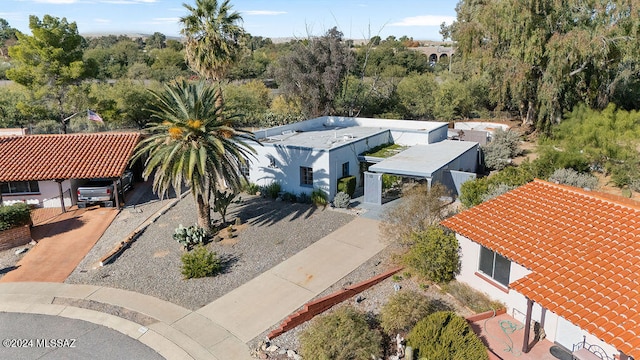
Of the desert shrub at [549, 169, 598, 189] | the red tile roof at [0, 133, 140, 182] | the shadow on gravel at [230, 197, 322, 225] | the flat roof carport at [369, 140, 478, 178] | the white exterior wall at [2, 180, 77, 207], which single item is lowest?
the shadow on gravel at [230, 197, 322, 225]

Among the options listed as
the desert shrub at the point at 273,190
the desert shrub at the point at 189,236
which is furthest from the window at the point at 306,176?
the desert shrub at the point at 189,236

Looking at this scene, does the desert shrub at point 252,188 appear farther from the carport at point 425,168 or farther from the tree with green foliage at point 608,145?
the tree with green foliage at point 608,145

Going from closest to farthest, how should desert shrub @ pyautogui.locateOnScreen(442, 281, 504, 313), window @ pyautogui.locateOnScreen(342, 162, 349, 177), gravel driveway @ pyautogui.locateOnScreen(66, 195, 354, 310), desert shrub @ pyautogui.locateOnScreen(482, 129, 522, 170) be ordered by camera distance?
1. desert shrub @ pyautogui.locateOnScreen(442, 281, 504, 313)
2. gravel driveway @ pyautogui.locateOnScreen(66, 195, 354, 310)
3. window @ pyautogui.locateOnScreen(342, 162, 349, 177)
4. desert shrub @ pyautogui.locateOnScreen(482, 129, 522, 170)

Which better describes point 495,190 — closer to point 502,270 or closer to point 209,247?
point 502,270

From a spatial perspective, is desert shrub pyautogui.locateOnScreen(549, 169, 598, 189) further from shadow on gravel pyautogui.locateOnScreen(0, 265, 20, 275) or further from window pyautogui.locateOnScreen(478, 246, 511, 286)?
shadow on gravel pyautogui.locateOnScreen(0, 265, 20, 275)

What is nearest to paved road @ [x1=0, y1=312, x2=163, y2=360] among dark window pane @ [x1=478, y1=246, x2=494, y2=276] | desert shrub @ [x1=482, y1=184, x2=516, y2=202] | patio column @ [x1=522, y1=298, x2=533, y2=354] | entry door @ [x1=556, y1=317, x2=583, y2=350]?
patio column @ [x1=522, y1=298, x2=533, y2=354]

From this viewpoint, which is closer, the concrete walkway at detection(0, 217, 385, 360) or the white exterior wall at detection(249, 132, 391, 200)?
the concrete walkway at detection(0, 217, 385, 360)

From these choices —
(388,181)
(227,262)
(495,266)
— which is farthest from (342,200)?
(495,266)

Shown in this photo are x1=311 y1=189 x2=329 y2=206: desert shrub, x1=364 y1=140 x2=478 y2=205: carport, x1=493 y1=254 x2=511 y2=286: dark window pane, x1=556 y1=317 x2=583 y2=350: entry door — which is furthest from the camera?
x1=311 y1=189 x2=329 y2=206: desert shrub
